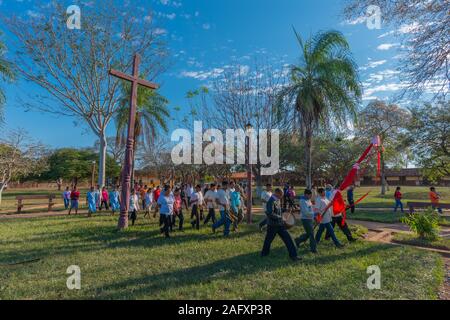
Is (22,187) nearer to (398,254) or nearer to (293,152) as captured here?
(293,152)

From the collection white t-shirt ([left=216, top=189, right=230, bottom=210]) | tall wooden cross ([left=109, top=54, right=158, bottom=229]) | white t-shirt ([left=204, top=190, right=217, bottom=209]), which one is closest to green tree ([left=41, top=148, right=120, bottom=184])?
tall wooden cross ([left=109, top=54, right=158, bottom=229])

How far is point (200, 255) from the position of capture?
6598 millimetres

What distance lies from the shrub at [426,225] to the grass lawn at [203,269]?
1529 mm

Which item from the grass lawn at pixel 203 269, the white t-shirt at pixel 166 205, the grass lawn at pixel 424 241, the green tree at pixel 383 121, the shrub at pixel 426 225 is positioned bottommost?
the grass lawn at pixel 203 269

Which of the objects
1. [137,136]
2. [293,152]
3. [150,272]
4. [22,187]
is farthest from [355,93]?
[22,187]

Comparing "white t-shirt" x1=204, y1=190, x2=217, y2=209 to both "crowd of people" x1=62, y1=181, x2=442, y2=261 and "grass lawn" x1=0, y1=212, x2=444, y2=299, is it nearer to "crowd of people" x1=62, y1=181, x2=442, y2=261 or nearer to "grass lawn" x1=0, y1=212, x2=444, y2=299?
"crowd of people" x1=62, y1=181, x2=442, y2=261

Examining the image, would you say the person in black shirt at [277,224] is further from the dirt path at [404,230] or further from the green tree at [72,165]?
the green tree at [72,165]

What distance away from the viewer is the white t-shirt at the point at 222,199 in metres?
8.93

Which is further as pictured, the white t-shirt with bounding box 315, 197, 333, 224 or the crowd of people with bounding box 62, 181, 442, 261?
the white t-shirt with bounding box 315, 197, 333, 224

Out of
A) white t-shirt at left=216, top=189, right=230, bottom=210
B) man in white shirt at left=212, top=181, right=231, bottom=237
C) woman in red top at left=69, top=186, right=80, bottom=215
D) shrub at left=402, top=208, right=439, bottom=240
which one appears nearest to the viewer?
shrub at left=402, top=208, right=439, bottom=240

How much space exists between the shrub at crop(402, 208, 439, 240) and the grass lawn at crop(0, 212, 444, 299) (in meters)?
1.53

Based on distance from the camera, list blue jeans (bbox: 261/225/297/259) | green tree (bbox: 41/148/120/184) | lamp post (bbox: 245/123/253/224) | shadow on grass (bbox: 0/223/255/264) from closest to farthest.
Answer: blue jeans (bbox: 261/225/297/259) < shadow on grass (bbox: 0/223/255/264) < lamp post (bbox: 245/123/253/224) < green tree (bbox: 41/148/120/184)

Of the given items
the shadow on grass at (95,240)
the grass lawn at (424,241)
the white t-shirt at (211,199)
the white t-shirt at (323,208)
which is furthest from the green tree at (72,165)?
the grass lawn at (424,241)

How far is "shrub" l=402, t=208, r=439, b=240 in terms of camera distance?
8.22 meters
